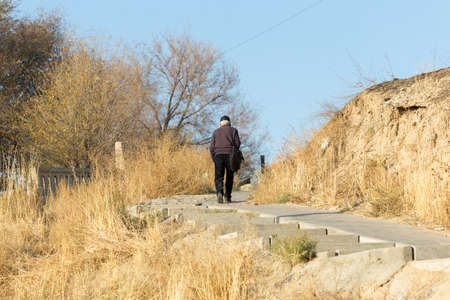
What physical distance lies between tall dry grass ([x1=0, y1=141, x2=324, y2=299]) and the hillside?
3.60 meters

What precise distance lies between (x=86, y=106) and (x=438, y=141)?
1268 centimetres

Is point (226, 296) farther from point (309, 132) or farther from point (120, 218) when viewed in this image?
point (309, 132)

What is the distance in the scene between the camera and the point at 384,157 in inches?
444

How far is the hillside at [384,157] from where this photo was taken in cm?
872

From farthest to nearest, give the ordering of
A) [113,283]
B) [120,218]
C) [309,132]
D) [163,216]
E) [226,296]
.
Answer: [309,132] → [163,216] → [120,218] → [113,283] → [226,296]

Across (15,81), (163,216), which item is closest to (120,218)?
(163,216)

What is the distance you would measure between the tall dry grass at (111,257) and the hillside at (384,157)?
360 cm

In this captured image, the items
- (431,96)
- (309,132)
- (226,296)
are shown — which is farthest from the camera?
(309,132)

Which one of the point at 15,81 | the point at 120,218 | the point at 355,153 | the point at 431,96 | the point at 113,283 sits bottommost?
the point at 113,283

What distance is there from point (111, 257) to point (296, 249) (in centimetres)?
269

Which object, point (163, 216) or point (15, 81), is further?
point (15, 81)

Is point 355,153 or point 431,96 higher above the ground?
point 431,96

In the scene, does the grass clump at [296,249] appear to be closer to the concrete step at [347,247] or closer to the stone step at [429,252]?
the concrete step at [347,247]

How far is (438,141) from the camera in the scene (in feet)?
32.8
